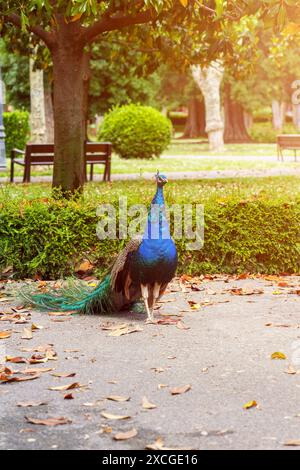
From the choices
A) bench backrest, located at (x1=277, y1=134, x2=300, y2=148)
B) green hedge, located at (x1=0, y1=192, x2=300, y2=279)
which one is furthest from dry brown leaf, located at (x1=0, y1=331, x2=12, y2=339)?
bench backrest, located at (x1=277, y1=134, x2=300, y2=148)

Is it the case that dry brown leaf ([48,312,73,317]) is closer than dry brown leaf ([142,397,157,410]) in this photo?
No

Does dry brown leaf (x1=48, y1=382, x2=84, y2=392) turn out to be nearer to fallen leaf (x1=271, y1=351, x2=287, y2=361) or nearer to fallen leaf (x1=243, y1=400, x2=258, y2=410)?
fallen leaf (x1=243, y1=400, x2=258, y2=410)

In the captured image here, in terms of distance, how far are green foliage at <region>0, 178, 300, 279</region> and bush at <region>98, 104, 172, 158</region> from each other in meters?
16.9

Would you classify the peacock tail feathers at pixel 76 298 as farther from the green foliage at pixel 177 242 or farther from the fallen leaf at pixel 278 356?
the fallen leaf at pixel 278 356

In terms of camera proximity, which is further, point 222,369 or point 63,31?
point 63,31

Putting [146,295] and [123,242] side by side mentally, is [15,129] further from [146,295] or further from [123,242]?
[146,295]

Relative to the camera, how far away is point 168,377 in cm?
538

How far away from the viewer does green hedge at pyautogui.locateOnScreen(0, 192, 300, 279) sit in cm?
870

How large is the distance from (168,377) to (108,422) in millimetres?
911

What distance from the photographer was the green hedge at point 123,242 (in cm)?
870

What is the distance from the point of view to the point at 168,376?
541cm

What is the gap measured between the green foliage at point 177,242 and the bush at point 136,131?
16.9 metres
